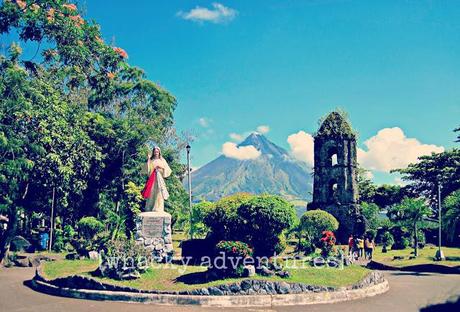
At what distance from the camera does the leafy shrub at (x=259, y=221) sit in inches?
687

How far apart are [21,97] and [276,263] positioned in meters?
15.5

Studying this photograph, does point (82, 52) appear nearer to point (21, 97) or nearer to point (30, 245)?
point (21, 97)

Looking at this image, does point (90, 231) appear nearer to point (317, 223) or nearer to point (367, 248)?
point (317, 223)

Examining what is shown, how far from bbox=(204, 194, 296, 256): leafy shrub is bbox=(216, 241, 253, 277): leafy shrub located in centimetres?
202

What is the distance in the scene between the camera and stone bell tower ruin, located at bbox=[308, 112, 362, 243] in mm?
38094

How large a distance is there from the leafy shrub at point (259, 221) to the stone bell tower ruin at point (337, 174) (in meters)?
21.5

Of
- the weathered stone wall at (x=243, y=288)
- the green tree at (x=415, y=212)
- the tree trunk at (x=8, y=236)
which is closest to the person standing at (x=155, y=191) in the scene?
the weathered stone wall at (x=243, y=288)

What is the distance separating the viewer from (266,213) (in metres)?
17.4

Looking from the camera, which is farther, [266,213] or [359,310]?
[266,213]

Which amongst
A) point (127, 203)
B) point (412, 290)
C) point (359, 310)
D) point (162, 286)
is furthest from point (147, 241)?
point (127, 203)

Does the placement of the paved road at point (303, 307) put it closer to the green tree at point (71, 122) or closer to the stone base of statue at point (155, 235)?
the stone base of statue at point (155, 235)

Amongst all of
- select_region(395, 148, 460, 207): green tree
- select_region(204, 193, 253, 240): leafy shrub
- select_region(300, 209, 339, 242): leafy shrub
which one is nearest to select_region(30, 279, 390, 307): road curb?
select_region(204, 193, 253, 240): leafy shrub

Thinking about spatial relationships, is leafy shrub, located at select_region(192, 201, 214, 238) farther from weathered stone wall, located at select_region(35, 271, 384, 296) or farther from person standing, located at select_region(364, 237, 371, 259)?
weathered stone wall, located at select_region(35, 271, 384, 296)

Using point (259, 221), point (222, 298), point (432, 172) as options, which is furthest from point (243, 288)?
point (432, 172)
